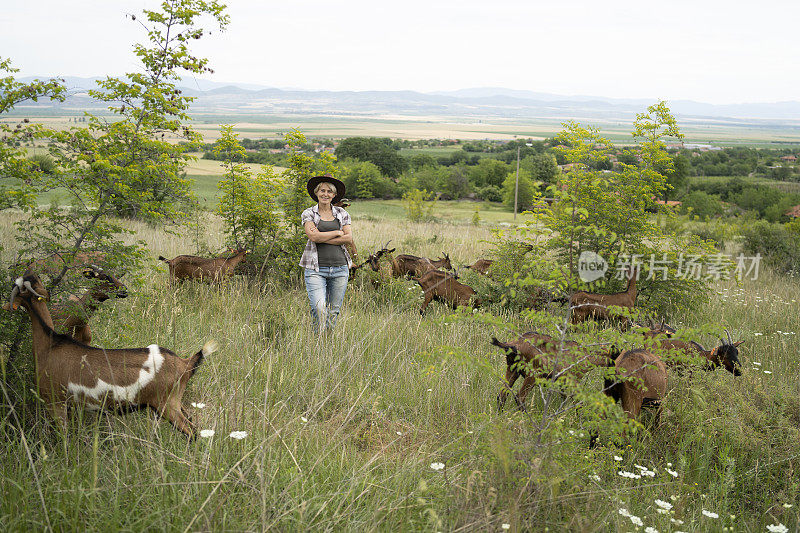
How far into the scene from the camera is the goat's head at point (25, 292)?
10.9 feet

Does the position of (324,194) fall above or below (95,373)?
above

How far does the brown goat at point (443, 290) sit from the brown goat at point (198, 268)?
285cm

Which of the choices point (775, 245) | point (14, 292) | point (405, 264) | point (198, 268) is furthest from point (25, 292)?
point (775, 245)

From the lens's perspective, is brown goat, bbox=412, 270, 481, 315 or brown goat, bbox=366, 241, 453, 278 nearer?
brown goat, bbox=412, 270, 481, 315

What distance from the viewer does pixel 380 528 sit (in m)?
2.83

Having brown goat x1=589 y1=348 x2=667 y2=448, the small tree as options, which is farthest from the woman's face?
brown goat x1=589 y1=348 x2=667 y2=448

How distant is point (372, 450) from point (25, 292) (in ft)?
8.16

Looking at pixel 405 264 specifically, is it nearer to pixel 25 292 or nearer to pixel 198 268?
pixel 198 268

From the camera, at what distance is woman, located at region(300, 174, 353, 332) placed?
20.9 ft

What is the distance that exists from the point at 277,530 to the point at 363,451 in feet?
3.86

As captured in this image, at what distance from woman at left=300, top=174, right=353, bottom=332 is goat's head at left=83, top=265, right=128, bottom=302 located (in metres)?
2.44

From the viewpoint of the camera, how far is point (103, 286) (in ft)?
13.9

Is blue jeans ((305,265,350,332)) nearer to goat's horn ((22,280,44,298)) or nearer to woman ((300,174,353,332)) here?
woman ((300,174,353,332))

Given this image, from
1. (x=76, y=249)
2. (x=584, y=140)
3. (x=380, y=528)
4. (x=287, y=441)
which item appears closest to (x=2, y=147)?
(x=76, y=249)
